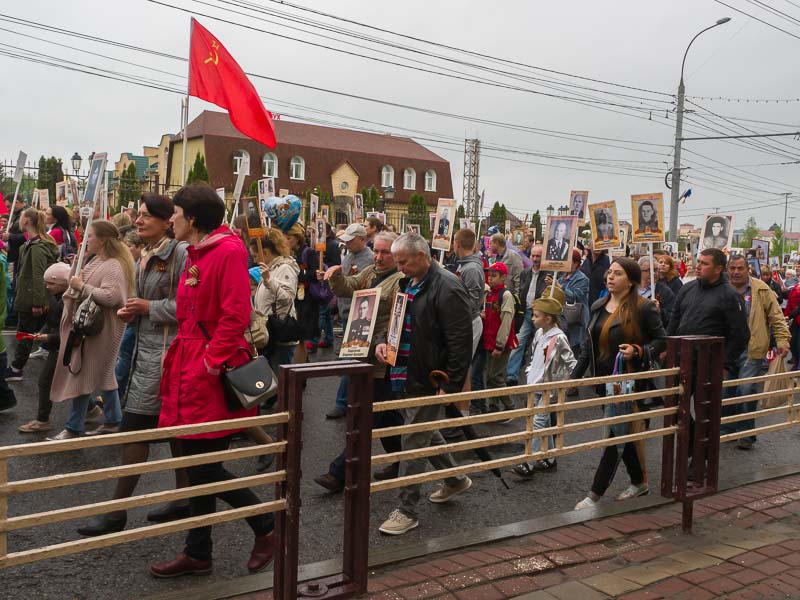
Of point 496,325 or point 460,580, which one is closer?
point 460,580

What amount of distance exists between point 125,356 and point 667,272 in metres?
6.86

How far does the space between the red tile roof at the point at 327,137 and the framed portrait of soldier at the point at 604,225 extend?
4886cm

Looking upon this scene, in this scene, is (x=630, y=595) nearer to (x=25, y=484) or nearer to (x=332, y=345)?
(x=25, y=484)

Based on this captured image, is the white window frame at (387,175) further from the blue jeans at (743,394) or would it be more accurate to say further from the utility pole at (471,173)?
the blue jeans at (743,394)

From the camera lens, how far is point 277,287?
6.60 meters

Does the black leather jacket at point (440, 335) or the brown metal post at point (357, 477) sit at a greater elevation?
the black leather jacket at point (440, 335)

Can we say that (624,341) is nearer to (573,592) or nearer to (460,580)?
(573,592)

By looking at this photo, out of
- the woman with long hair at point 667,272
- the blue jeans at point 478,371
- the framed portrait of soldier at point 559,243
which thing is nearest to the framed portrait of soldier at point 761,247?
the woman with long hair at point 667,272

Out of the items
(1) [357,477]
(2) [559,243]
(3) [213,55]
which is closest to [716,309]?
(2) [559,243]

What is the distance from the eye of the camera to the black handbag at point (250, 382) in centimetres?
384

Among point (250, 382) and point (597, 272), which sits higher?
point (597, 272)

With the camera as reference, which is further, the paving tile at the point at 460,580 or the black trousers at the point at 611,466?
the black trousers at the point at 611,466

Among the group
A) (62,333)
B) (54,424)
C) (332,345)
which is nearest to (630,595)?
(62,333)

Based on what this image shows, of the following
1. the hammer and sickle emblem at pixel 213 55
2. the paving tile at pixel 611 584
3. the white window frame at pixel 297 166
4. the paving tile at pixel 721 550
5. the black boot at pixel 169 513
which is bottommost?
the paving tile at pixel 721 550
